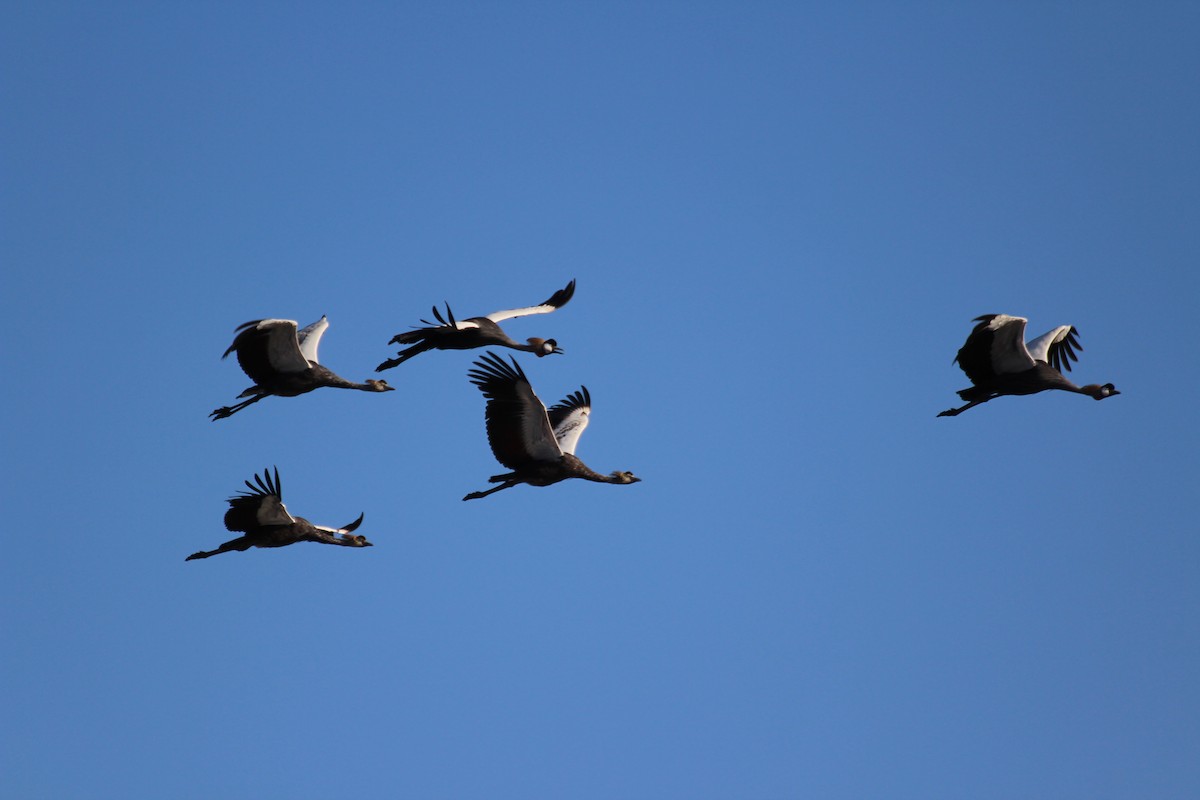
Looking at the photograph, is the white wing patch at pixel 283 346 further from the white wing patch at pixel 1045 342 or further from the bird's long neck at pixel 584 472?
the white wing patch at pixel 1045 342

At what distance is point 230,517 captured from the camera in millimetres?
19125

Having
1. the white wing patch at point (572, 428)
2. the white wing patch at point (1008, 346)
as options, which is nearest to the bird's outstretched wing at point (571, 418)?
the white wing patch at point (572, 428)

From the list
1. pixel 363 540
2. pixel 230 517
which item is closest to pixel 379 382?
pixel 363 540

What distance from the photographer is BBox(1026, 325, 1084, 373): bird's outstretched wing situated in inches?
862

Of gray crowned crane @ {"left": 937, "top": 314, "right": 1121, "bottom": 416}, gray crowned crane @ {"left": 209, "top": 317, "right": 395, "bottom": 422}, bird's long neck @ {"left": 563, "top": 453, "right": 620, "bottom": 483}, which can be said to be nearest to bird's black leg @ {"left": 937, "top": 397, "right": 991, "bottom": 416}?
gray crowned crane @ {"left": 937, "top": 314, "right": 1121, "bottom": 416}

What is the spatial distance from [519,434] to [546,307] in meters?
4.91

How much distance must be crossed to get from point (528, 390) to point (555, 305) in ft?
18.2

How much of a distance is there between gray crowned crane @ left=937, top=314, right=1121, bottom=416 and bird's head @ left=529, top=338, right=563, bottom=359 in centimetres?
605

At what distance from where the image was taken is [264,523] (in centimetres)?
1939

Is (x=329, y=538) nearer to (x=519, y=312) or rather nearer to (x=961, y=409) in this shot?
(x=519, y=312)

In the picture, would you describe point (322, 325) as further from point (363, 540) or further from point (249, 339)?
point (363, 540)

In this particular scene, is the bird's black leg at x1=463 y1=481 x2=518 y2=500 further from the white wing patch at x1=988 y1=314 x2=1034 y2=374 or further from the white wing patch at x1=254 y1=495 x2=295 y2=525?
the white wing patch at x1=988 y1=314 x2=1034 y2=374

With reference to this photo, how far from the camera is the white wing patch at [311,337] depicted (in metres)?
21.8

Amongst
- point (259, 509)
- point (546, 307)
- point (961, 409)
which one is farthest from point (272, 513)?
point (961, 409)
